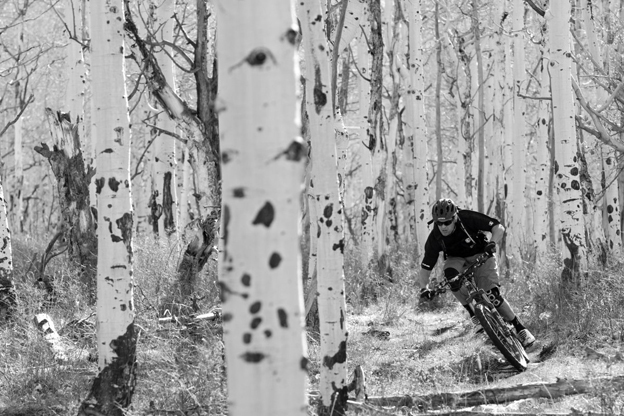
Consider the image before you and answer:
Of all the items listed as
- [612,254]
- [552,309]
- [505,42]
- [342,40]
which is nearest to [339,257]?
[342,40]

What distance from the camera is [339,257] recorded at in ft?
19.6

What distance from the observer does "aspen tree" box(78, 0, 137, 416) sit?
6109 mm

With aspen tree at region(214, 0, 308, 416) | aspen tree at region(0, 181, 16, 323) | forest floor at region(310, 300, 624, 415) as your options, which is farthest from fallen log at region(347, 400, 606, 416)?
aspen tree at region(0, 181, 16, 323)

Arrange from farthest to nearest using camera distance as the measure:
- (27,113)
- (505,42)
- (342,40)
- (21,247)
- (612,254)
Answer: (27,113), (505,42), (21,247), (612,254), (342,40)

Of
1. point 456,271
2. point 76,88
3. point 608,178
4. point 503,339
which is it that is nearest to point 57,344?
point 456,271

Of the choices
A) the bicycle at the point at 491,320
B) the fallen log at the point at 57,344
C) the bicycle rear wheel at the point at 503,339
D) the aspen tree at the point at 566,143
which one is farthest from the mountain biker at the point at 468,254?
the fallen log at the point at 57,344

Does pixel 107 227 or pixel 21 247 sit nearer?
pixel 107 227

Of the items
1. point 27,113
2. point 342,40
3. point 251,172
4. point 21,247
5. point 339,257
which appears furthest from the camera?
point 27,113

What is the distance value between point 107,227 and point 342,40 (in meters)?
4.02

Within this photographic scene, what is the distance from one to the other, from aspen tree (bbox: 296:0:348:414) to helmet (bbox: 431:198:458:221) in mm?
2210

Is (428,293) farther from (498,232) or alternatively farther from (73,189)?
(73,189)

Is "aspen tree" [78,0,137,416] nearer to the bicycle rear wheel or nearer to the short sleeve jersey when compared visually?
the short sleeve jersey

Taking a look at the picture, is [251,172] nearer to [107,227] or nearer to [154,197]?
[107,227]

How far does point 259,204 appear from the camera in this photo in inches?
114
